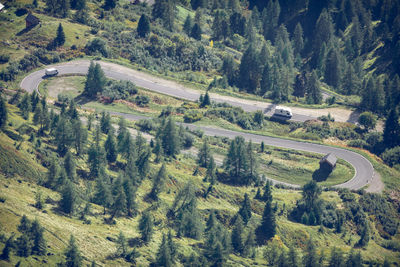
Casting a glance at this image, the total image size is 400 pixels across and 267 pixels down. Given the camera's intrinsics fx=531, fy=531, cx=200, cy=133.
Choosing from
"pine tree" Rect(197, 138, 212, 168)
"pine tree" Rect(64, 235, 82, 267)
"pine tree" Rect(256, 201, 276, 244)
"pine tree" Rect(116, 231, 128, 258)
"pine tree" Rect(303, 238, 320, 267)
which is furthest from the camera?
"pine tree" Rect(197, 138, 212, 168)

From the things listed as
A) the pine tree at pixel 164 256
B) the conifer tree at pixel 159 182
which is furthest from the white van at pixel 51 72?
the pine tree at pixel 164 256

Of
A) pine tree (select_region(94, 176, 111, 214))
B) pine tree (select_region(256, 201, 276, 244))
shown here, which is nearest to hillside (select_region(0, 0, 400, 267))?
pine tree (select_region(256, 201, 276, 244))

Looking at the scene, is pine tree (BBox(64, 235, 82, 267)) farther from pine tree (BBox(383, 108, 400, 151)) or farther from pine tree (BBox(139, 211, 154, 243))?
pine tree (BBox(383, 108, 400, 151))

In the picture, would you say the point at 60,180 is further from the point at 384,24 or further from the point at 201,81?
the point at 384,24

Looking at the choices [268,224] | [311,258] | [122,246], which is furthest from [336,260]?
[122,246]

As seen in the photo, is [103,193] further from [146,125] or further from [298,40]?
[298,40]

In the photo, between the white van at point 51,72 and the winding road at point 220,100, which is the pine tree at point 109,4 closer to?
the winding road at point 220,100
